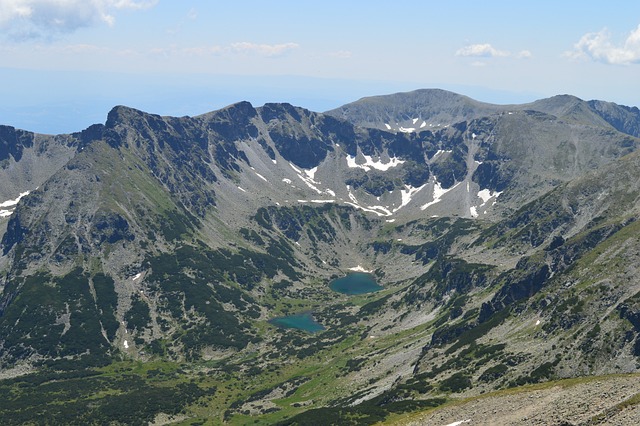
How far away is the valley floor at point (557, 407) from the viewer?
77.2m

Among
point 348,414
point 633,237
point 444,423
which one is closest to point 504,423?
point 444,423

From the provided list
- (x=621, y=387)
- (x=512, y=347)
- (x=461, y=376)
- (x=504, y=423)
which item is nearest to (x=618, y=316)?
(x=512, y=347)

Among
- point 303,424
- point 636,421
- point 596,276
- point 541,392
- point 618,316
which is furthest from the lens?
point 596,276

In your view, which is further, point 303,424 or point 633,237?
point 633,237

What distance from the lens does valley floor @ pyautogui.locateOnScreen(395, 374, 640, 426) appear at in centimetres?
7719

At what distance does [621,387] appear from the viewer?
87625 millimetres

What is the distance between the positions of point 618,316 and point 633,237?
2136 inches

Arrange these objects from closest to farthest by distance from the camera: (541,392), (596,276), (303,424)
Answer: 1. (541,392)
2. (303,424)
3. (596,276)

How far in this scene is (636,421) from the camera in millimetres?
71125

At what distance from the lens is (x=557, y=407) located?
8588 centimetres

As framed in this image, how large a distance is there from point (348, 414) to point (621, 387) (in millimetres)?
89994

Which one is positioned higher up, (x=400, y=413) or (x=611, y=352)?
(x=611, y=352)

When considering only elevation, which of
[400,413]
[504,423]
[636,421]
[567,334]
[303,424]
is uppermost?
[636,421]

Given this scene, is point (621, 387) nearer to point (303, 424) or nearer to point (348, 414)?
point (348, 414)
